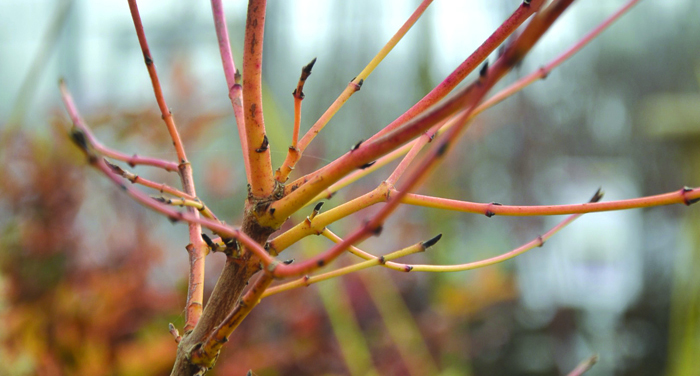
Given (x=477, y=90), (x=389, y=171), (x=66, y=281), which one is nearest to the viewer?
(x=477, y=90)

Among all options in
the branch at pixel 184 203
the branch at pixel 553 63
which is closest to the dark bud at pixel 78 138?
the branch at pixel 184 203

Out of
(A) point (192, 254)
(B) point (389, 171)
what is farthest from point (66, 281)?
(B) point (389, 171)

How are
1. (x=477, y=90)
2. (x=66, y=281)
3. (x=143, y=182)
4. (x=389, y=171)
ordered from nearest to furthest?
(x=477, y=90), (x=143, y=182), (x=66, y=281), (x=389, y=171)

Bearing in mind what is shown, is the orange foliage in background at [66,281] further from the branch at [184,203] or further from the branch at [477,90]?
the branch at [477,90]

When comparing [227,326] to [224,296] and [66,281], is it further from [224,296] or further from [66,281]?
[66,281]

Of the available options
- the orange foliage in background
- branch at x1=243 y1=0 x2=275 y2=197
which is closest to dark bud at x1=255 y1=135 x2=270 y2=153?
branch at x1=243 y1=0 x2=275 y2=197

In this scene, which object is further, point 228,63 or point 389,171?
point 389,171

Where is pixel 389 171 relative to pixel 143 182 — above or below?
above
